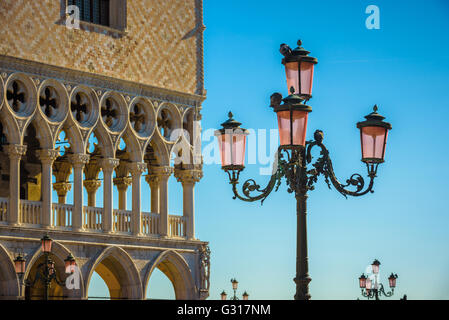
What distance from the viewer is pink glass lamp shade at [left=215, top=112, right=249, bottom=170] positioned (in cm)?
1297

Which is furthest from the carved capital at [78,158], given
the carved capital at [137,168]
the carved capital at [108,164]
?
the carved capital at [137,168]

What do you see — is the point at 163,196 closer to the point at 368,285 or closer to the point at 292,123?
the point at 368,285

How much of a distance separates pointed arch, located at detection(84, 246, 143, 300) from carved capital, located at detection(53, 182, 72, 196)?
3158mm

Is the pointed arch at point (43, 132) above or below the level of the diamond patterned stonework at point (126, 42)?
below

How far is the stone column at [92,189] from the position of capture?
3019 cm

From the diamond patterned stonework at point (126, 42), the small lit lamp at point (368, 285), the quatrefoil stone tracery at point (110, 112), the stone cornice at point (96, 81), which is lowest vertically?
the small lit lamp at point (368, 285)

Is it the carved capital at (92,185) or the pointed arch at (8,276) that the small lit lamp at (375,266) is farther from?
the pointed arch at (8,276)

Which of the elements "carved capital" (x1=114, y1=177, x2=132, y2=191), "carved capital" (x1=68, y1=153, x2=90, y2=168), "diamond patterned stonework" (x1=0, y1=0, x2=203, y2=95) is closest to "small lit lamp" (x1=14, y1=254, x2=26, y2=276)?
"carved capital" (x1=68, y1=153, x2=90, y2=168)

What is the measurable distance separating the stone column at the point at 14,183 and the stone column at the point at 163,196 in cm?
422

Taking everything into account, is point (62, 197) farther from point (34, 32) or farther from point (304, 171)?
point (304, 171)

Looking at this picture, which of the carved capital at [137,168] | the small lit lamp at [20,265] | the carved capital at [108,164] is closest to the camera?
the small lit lamp at [20,265]

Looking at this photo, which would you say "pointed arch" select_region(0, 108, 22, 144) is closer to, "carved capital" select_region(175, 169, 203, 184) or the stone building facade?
the stone building facade
